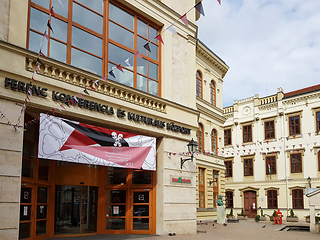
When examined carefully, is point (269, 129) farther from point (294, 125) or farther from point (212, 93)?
point (212, 93)

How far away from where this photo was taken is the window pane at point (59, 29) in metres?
10.7

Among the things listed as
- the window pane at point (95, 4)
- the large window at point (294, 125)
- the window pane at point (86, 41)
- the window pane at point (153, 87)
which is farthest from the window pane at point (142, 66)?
the large window at point (294, 125)

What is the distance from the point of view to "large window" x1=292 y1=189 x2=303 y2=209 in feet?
115

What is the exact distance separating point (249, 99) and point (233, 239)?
2892cm

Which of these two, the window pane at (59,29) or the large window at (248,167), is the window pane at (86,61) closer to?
the window pane at (59,29)

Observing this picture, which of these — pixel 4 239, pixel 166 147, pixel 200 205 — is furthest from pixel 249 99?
pixel 4 239

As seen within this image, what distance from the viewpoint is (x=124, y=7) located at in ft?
43.9

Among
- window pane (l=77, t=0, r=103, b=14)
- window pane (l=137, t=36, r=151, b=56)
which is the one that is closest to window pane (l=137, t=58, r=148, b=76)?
window pane (l=137, t=36, r=151, b=56)

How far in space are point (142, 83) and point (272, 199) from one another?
28649 millimetres

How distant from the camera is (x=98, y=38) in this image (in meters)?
12.2

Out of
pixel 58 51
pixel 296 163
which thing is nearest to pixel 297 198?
pixel 296 163

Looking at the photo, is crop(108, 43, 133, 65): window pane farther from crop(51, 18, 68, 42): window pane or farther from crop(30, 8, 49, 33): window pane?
crop(30, 8, 49, 33): window pane

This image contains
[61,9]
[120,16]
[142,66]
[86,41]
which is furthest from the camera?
[142,66]

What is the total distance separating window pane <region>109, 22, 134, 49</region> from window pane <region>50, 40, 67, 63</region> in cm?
229
